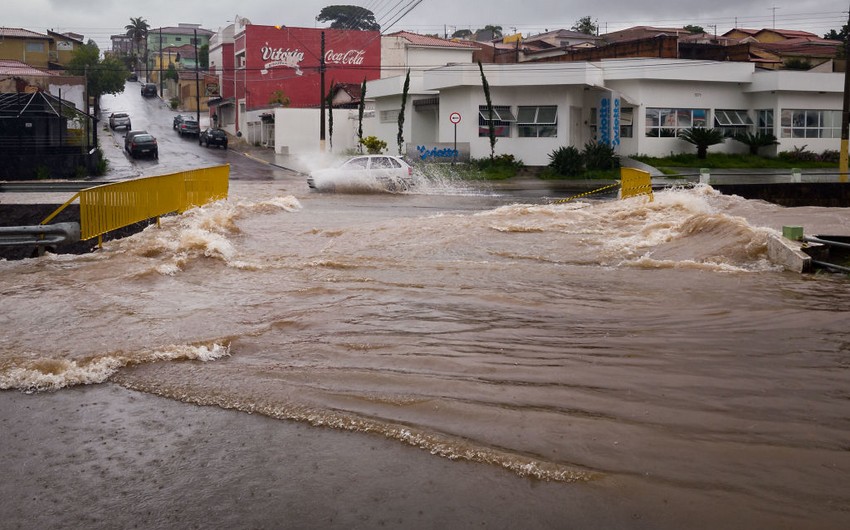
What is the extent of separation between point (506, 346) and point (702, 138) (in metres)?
36.6

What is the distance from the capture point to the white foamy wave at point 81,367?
725 cm

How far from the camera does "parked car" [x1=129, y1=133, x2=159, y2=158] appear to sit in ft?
164

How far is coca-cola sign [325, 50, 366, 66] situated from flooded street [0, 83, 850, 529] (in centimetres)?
5658

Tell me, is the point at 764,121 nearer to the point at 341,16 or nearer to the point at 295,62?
the point at 295,62

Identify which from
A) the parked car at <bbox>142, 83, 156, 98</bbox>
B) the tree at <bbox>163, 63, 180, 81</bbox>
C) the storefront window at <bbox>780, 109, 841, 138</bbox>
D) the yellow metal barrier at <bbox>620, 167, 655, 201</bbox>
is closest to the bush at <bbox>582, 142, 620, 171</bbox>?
the storefront window at <bbox>780, 109, 841, 138</bbox>

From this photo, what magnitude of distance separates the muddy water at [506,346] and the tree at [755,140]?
29.6 m

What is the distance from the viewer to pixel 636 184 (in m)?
23.8

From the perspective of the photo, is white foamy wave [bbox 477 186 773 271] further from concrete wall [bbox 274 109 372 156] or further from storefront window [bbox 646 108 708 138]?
concrete wall [bbox 274 109 372 156]

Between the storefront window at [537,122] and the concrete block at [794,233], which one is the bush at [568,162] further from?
the concrete block at [794,233]

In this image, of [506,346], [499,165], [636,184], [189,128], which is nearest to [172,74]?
[189,128]

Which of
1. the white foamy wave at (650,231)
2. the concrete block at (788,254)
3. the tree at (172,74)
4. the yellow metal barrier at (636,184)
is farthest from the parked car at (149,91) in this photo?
the concrete block at (788,254)

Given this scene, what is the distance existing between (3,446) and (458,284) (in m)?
7.24

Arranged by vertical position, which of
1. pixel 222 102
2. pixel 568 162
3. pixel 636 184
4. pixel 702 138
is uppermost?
pixel 222 102

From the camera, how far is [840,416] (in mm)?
6254
